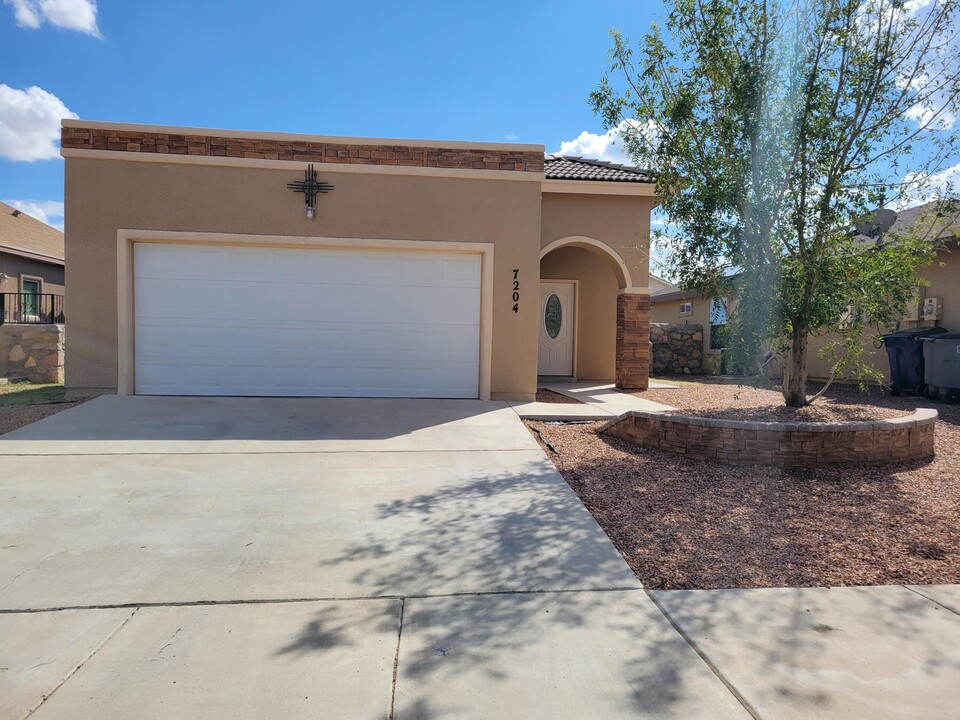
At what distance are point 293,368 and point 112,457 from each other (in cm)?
352

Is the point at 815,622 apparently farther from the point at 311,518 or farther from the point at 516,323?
the point at 516,323

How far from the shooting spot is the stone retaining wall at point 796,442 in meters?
6.16

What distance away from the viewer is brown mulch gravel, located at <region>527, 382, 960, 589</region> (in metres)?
4.02

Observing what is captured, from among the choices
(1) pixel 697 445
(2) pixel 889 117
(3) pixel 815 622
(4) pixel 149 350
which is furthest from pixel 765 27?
(4) pixel 149 350

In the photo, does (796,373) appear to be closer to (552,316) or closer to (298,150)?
(552,316)

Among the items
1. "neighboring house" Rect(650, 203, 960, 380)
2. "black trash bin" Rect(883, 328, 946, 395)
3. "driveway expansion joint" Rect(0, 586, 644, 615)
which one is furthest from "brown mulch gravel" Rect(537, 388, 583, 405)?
"black trash bin" Rect(883, 328, 946, 395)

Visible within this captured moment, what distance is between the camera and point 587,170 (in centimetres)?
1247

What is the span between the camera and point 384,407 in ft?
29.6

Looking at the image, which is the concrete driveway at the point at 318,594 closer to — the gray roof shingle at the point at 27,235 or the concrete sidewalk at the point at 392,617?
the concrete sidewalk at the point at 392,617

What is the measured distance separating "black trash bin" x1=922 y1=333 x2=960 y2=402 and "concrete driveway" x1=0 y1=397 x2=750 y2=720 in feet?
28.5

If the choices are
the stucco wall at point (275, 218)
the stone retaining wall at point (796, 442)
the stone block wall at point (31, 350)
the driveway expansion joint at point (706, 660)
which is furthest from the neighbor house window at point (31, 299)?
the driveway expansion joint at point (706, 660)

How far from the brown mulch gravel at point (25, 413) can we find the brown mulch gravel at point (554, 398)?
7.01 m

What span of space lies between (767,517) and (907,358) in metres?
9.32

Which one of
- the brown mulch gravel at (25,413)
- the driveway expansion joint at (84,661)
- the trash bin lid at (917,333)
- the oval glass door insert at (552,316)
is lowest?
the driveway expansion joint at (84,661)
